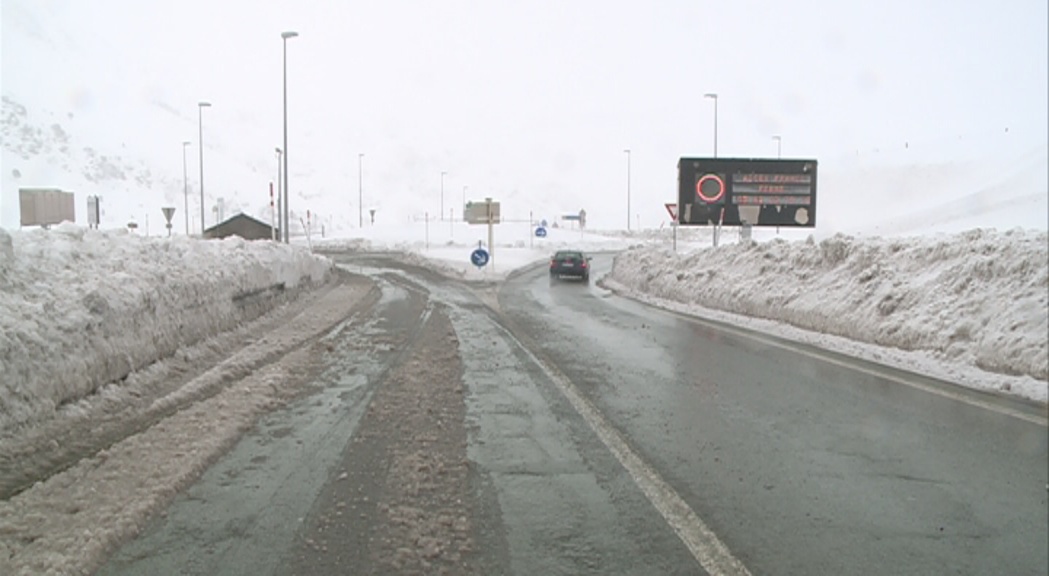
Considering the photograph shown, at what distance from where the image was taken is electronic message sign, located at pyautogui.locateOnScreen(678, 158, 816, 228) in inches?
1139

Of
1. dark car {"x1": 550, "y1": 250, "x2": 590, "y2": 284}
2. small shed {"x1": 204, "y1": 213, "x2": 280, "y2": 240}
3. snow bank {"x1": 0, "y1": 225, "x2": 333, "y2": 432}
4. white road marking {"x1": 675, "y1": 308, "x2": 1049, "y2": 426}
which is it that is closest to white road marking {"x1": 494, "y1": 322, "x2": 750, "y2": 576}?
white road marking {"x1": 675, "y1": 308, "x2": 1049, "y2": 426}

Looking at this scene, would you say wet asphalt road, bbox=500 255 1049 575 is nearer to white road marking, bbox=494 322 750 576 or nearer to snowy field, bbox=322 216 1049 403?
white road marking, bbox=494 322 750 576

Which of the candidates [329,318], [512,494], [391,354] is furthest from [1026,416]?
[329,318]

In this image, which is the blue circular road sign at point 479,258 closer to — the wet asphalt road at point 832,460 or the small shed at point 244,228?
the wet asphalt road at point 832,460

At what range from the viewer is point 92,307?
783 centimetres

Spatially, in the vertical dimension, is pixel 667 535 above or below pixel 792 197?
below

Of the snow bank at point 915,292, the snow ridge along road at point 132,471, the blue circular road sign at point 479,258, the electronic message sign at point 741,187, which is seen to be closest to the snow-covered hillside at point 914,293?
the snow bank at point 915,292

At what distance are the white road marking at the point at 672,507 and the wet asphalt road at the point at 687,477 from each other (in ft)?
0.05

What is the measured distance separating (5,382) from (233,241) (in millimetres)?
10911

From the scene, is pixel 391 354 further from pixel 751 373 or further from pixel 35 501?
pixel 35 501

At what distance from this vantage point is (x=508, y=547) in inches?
165

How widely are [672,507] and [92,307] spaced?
633 centimetres

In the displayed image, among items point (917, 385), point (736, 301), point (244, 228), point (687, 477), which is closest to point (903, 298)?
point (917, 385)

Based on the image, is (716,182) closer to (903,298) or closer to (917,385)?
(903,298)
